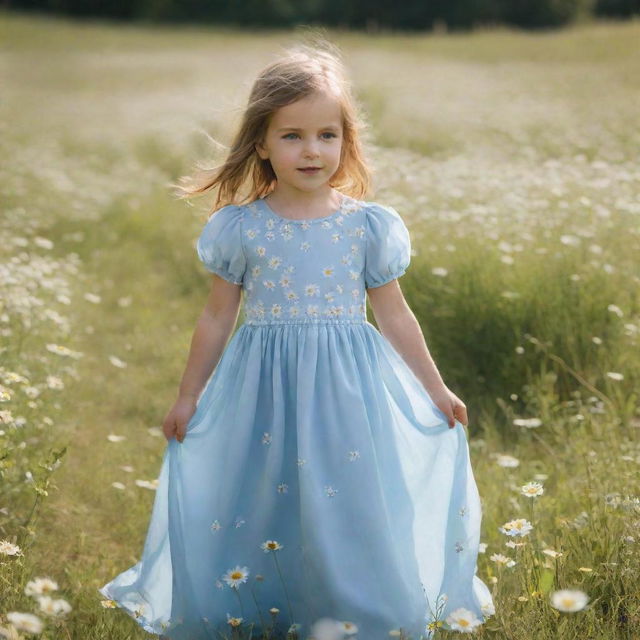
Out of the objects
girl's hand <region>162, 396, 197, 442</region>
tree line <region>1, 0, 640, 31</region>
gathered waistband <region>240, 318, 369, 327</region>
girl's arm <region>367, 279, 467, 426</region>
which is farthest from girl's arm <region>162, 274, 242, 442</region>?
tree line <region>1, 0, 640, 31</region>

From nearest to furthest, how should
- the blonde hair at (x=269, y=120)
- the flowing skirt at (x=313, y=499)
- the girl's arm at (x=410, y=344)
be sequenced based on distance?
the flowing skirt at (x=313, y=499) < the blonde hair at (x=269, y=120) < the girl's arm at (x=410, y=344)

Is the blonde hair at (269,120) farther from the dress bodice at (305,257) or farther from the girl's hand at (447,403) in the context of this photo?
the girl's hand at (447,403)

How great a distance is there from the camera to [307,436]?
7.97 ft

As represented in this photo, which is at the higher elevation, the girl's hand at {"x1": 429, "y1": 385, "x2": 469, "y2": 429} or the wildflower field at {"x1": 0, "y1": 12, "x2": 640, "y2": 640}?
the girl's hand at {"x1": 429, "y1": 385, "x2": 469, "y2": 429}

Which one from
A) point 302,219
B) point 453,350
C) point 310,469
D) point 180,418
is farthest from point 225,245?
point 453,350

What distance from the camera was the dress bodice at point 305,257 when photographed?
8.38 feet

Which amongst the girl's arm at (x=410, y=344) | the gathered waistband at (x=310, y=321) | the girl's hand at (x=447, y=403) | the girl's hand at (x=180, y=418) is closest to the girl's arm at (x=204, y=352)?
the girl's hand at (x=180, y=418)

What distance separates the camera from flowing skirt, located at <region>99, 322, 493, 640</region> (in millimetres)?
2432

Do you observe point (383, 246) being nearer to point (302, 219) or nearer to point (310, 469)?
point (302, 219)

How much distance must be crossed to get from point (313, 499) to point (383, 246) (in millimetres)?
679

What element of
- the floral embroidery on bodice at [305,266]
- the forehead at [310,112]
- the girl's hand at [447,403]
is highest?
the forehead at [310,112]

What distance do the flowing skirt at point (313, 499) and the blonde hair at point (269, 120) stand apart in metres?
0.44

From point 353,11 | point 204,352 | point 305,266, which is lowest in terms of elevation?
point 353,11

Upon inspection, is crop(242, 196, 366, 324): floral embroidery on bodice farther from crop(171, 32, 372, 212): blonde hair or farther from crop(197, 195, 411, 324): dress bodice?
crop(171, 32, 372, 212): blonde hair
